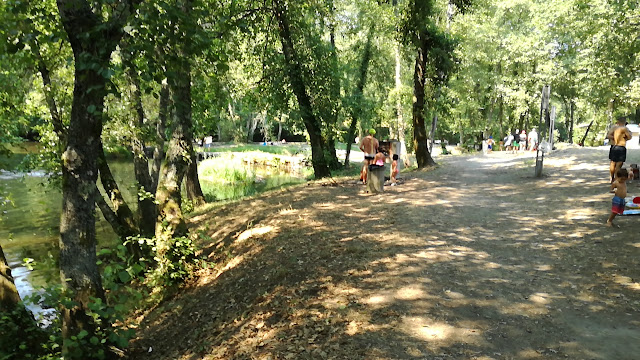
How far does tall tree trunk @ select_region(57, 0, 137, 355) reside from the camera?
15.6 ft

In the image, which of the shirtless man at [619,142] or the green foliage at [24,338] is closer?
the green foliage at [24,338]

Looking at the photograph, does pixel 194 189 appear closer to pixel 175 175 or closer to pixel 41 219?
pixel 41 219

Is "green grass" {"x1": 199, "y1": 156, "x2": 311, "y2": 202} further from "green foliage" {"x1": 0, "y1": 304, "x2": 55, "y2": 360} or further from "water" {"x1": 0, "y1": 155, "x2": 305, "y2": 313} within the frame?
"green foliage" {"x1": 0, "y1": 304, "x2": 55, "y2": 360}

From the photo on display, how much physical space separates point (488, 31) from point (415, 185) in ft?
84.2

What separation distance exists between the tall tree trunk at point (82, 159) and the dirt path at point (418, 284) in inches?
58.5

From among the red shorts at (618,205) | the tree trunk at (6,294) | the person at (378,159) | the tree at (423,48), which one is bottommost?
the tree trunk at (6,294)

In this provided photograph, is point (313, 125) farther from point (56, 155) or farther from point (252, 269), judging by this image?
point (252, 269)

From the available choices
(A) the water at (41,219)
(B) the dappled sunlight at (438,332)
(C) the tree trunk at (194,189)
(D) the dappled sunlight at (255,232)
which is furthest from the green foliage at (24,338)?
(C) the tree trunk at (194,189)

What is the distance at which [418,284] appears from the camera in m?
5.78

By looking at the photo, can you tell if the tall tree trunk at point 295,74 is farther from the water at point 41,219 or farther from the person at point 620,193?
the person at point 620,193

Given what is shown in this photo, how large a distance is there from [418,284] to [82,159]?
4600 mm

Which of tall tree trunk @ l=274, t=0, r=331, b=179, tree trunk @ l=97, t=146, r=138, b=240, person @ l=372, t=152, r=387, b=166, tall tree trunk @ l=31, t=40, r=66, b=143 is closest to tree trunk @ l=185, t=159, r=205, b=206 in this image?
tall tree trunk @ l=274, t=0, r=331, b=179

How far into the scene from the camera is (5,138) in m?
10.2

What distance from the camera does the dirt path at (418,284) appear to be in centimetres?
450
